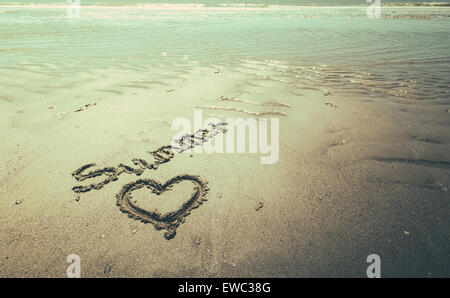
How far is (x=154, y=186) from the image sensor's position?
76.7 inches

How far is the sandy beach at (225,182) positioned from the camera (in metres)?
1.44

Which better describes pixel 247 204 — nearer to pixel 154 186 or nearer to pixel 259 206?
pixel 259 206

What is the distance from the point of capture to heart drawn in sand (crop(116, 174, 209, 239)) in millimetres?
1639

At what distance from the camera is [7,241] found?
151 centimetres

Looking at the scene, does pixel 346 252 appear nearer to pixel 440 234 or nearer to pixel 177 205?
pixel 440 234

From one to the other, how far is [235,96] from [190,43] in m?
4.66
